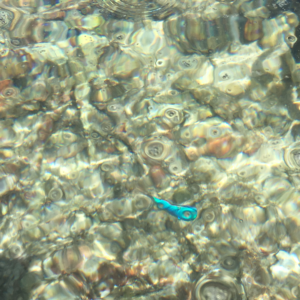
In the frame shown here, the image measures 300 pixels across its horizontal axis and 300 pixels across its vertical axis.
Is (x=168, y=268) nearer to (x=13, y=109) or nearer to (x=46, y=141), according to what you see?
(x=46, y=141)

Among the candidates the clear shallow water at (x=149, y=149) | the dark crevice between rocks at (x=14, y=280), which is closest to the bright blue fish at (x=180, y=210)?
the clear shallow water at (x=149, y=149)

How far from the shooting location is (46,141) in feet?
8.95

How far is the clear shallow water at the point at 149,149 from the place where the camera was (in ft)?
7.15

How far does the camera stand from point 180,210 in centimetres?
240

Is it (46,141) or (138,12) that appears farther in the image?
(138,12)

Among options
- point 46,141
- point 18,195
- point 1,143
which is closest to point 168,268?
point 18,195

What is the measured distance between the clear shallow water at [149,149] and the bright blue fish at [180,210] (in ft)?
0.03

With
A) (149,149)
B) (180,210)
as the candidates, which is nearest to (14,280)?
(180,210)

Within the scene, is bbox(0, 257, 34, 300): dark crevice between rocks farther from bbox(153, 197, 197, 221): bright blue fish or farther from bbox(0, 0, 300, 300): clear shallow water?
bbox(153, 197, 197, 221): bright blue fish

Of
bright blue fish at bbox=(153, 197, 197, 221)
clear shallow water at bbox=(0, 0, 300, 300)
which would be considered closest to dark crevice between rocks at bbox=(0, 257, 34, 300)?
clear shallow water at bbox=(0, 0, 300, 300)

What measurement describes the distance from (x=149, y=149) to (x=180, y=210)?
61 centimetres

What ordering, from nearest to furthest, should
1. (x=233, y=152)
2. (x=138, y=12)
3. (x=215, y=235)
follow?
(x=215, y=235) → (x=233, y=152) → (x=138, y=12)

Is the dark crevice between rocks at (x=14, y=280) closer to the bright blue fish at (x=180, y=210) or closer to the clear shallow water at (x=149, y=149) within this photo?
the clear shallow water at (x=149, y=149)

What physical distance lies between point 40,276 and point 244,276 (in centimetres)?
143
